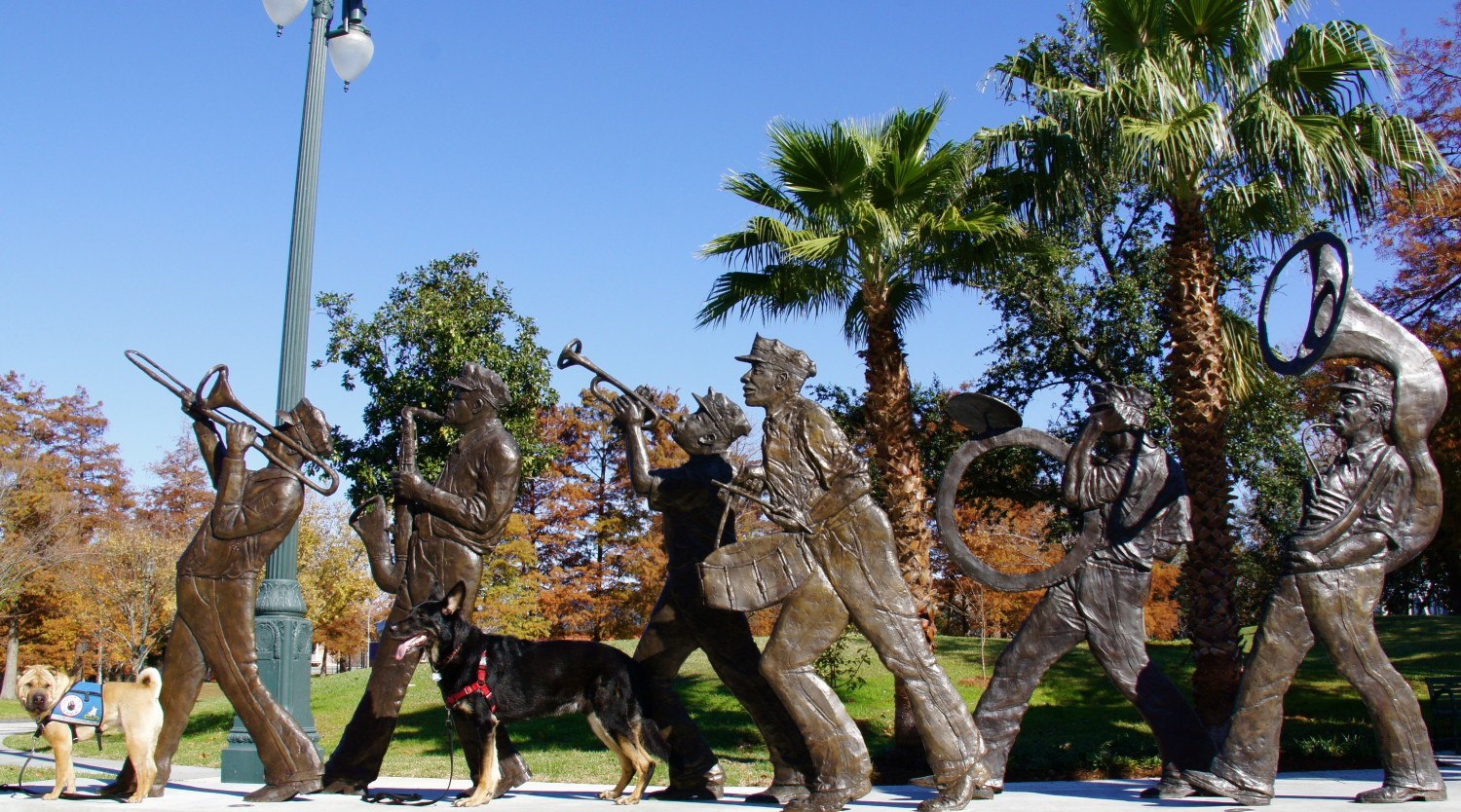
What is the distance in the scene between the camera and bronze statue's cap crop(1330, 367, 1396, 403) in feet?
22.5

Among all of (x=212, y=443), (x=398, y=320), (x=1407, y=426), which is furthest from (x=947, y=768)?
(x=398, y=320)

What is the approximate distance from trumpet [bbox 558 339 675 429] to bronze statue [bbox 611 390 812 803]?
5cm

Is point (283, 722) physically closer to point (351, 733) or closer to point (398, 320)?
point (351, 733)

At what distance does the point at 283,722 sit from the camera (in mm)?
7250

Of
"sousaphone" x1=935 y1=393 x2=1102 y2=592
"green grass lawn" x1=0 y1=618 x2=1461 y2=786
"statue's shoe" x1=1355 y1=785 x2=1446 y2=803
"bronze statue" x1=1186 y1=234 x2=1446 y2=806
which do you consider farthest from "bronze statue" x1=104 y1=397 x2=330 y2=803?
"statue's shoe" x1=1355 y1=785 x2=1446 y2=803

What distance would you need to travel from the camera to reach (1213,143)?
1072 centimetres

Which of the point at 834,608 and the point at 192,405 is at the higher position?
the point at 192,405

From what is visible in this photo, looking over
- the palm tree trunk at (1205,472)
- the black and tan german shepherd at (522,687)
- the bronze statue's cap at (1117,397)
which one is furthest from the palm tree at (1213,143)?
the black and tan german shepherd at (522,687)

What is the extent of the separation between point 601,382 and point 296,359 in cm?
→ 353

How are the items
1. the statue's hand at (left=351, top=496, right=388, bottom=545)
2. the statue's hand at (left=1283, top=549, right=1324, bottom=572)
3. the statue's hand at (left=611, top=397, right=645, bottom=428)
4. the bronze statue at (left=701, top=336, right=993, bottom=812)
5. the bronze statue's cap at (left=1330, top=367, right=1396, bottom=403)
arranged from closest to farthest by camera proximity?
the bronze statue at (left=701, top=336, right=993, bottom=812) < the statue's hand at (left=1283, top=549, right=1324, bottom=572) < the bronze statue's cap at (left=1330, top=367, right=1396, bottom=403) < the statue's hand at (left=611, top=397, right=645, bottom=428) < the statue's hand at (left=351, top=496, right=388, bottom=545)

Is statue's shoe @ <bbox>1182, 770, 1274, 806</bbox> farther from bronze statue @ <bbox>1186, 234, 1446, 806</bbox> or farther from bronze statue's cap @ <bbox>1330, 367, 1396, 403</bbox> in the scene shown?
bronze statue's cap @ <bbox>1330, 367, 1396, 403</bbox>

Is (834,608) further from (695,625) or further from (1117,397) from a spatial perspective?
(1117,397)

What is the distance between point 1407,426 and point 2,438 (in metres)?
36.7

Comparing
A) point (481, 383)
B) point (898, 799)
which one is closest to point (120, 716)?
point (481, 383)
